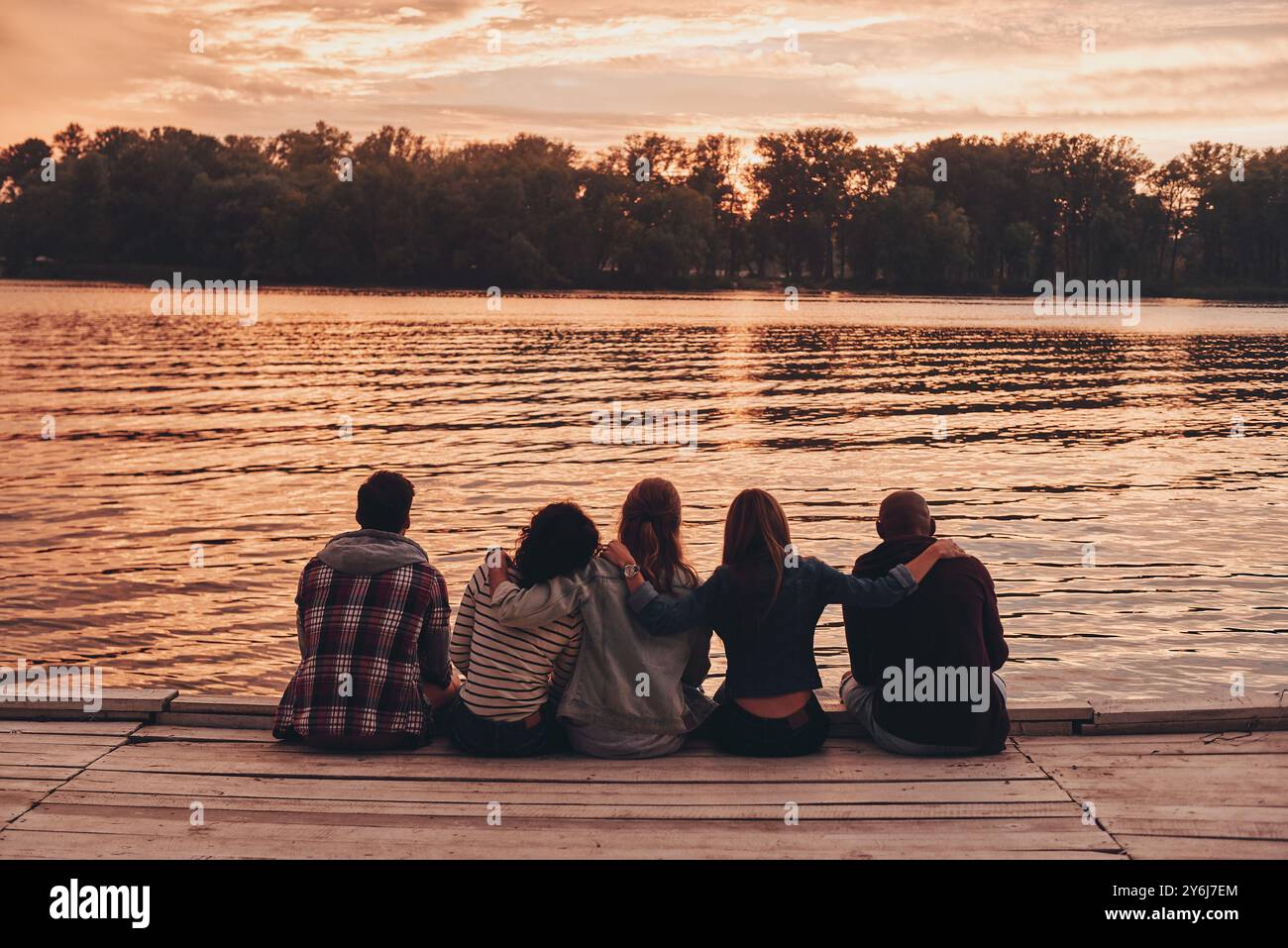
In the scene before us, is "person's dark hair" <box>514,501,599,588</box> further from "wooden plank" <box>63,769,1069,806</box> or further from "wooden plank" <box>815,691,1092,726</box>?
"wooden plank" <box>815,691,1092,726</box>

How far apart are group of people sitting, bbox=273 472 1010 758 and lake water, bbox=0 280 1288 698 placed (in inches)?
164

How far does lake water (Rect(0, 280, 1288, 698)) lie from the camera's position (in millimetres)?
11750

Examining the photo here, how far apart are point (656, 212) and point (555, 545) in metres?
123

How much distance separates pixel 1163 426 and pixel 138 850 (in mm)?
27342

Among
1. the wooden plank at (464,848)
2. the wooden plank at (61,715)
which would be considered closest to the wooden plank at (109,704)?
the wooden plank at (61,715)

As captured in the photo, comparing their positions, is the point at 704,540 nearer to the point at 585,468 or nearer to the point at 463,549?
the point at 463,549

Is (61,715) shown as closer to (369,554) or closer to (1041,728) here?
(369,554)

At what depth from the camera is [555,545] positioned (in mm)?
5785

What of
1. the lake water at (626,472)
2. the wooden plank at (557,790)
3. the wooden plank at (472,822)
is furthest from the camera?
the lake water at (626,472)

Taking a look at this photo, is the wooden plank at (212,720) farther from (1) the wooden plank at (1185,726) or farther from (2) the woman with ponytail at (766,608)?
(1) the wooden plank at (1185,726)

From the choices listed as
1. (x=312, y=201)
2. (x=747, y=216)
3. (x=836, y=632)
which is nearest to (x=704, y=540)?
(x=836, y=632)

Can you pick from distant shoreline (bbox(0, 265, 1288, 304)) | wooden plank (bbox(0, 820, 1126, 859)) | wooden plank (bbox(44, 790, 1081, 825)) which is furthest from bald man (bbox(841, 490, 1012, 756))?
distant shoreline (bbox(0, 265, 1288, 304))

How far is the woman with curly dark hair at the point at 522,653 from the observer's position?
582 centimetres

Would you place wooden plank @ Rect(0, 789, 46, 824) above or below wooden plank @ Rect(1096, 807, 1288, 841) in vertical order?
above
